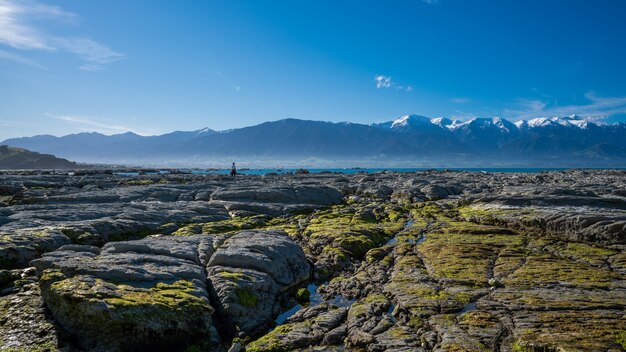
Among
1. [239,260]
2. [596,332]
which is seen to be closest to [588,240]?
[596,332]

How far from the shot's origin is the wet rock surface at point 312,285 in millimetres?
13789

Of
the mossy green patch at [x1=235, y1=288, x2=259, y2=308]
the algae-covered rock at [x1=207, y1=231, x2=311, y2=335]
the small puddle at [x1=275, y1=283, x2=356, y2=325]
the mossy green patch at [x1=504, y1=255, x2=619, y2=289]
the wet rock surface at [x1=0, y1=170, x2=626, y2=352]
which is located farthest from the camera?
the mossy green patch at [x1=504, y1=255, x2=619, y2=289]

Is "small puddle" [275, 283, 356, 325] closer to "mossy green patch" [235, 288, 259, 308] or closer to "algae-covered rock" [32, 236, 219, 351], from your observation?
"mossy green patch" [235, 288, 259, 308]

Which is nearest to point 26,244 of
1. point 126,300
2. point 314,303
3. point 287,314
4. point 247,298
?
point 126,300

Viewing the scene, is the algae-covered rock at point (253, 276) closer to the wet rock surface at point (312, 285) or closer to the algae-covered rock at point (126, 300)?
the wet rock surface at point (312, 285)

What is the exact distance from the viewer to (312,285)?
72.0ft

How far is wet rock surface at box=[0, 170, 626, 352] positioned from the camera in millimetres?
13789

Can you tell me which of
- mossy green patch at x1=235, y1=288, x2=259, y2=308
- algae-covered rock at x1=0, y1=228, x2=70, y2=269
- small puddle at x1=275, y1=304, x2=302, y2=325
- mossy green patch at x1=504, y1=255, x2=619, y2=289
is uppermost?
algae-covered rock at x1=0, y1=228, x2=70, y2=269

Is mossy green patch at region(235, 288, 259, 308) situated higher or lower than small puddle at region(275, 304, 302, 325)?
higher

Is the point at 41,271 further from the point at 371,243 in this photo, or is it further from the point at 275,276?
the point at 371,243

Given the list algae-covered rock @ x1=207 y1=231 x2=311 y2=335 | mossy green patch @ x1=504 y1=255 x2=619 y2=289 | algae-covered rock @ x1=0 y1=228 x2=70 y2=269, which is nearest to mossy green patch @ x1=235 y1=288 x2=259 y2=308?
algae-covered rock @ x1=207 y1=231 x2=311 y2=335

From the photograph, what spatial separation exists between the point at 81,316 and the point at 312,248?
17.3 m

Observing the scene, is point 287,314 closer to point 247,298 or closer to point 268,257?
point 247,298

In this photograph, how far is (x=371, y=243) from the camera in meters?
29.4
